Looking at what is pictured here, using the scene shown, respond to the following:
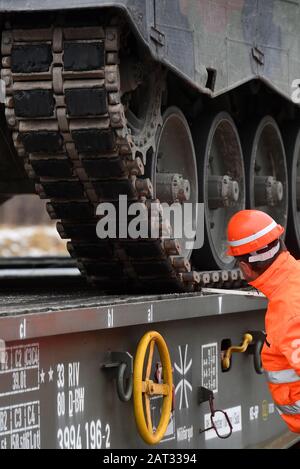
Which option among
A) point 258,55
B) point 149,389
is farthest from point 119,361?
point 258,55

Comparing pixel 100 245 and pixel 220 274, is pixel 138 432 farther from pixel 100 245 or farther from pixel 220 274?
pixel 220 274

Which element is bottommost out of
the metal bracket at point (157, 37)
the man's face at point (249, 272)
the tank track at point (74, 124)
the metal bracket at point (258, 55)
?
the man's face at point (249, 272)

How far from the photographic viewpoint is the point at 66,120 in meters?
5.67

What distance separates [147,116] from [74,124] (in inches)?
26.3

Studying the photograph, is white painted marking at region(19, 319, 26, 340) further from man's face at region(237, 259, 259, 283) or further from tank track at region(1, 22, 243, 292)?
tank track at region(1, 22, 243, 292)

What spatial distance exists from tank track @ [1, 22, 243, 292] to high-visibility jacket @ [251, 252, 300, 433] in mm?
1286

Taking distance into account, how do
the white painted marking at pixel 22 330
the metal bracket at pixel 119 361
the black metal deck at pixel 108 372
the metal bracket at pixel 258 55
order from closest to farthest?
the white painted marking at pixel 22 330 < the black metal deck at pixel 108 372 < the metal bracket at pixel 119 361 < the metal bracket at pixel 258 55

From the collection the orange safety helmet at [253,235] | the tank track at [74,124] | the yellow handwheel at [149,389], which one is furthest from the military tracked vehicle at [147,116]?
the orange safety helmet at [253,235]

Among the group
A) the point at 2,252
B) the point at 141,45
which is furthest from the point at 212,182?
the point at 2,252

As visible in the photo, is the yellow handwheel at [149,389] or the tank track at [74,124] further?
the tank track at [74,124]

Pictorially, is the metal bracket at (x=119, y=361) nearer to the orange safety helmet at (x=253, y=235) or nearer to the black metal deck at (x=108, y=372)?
the black metal deck at (x=108, y=372)

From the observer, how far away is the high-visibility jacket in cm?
436

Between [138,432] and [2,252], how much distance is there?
53.4 ft

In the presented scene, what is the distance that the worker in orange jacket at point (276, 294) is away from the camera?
4.38 meters
